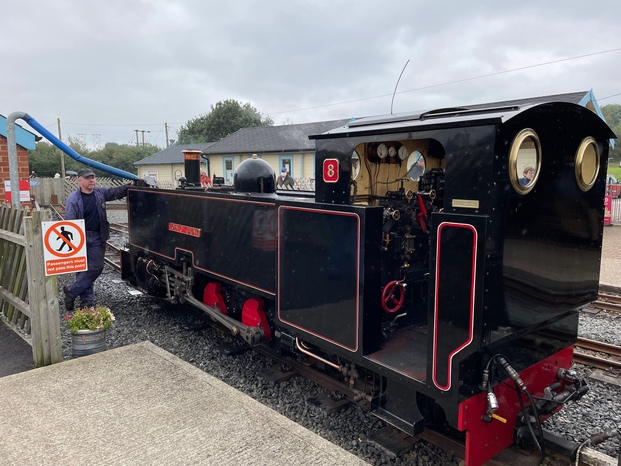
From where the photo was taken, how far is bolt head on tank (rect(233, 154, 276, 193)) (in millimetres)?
5445

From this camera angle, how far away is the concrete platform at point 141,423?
2.91 meters

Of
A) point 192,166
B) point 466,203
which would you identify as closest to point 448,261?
point 466,203

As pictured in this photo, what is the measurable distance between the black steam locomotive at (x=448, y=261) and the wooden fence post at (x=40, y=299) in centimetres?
173

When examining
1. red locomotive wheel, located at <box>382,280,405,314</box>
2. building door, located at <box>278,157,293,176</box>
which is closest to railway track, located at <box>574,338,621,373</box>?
red locomotive wheel, located at <box>382,280,405,314</box>

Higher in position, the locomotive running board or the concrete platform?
the locomotive running board

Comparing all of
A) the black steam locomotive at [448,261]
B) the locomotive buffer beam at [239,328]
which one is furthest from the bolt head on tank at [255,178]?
the locomotive buffer beam at [239,328]

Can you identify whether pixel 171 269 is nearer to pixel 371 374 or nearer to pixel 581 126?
pixel 371 374

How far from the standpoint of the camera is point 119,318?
260 inches

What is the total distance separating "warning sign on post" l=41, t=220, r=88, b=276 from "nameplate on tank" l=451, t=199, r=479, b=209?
11.5 ft

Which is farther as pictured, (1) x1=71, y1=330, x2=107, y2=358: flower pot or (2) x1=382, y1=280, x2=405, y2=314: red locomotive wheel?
(1) x1=71, y1=330, x2=107, y2=358: flower pot

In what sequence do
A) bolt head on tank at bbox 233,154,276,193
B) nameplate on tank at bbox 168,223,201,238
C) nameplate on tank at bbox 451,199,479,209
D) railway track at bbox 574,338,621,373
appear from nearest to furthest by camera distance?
nameplate on tank at bbox 451,199,479,209, railway track at bbox 574,338,621,373, bolt head on tank at bbox 233,154,276,193, nameplate on tank at bbox 168,223,201,238

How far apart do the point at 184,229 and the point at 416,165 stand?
10.1 feet

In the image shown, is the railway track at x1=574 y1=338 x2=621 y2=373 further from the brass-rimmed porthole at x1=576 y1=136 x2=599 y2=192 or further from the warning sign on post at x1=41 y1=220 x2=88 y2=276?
the warning sign on post at x1=41 y1=220 x2=88 y2=276

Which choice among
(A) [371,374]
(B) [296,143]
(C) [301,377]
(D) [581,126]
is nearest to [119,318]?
(C) [301,377]
